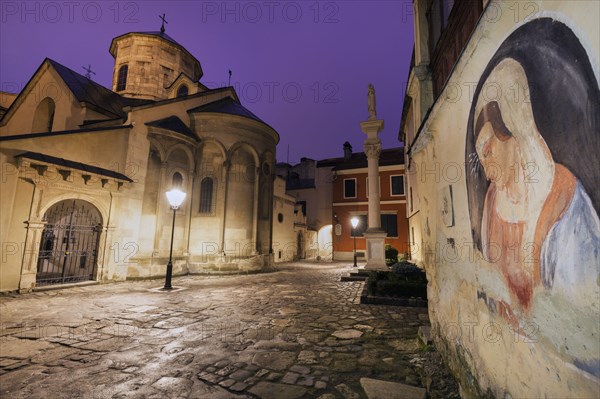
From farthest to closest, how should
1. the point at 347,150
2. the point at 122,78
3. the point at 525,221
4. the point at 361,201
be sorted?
the point at 347,150 → the point at 361,201 → the point at 122,78 → the point at 525,221

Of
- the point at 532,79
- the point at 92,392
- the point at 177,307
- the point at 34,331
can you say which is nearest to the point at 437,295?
the point at 532,79

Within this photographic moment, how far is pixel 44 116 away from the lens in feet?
54.1

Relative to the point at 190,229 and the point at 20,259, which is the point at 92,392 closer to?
the point at 20,259

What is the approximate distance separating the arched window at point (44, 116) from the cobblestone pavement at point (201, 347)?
41.2 ft

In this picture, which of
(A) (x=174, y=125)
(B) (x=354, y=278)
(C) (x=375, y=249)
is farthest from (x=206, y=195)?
(C) (x=375, y=249)

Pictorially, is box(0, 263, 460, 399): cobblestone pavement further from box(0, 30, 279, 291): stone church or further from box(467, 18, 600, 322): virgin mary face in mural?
box(0, 30, 279, 291): stone church

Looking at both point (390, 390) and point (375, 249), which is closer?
point (390, 390)

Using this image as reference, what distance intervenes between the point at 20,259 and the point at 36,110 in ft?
39.9

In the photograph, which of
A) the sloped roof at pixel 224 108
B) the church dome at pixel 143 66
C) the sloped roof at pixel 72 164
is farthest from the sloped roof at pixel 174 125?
the church dome at pixel 143 66

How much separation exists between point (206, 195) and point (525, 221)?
15954mm

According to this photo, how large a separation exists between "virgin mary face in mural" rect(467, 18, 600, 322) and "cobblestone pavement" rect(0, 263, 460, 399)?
2588 millimetres

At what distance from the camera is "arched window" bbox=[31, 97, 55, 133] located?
16067 millimetres

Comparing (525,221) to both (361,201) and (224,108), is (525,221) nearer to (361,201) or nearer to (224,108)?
(224,108)

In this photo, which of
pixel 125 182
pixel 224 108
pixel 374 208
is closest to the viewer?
pixel 125 182
